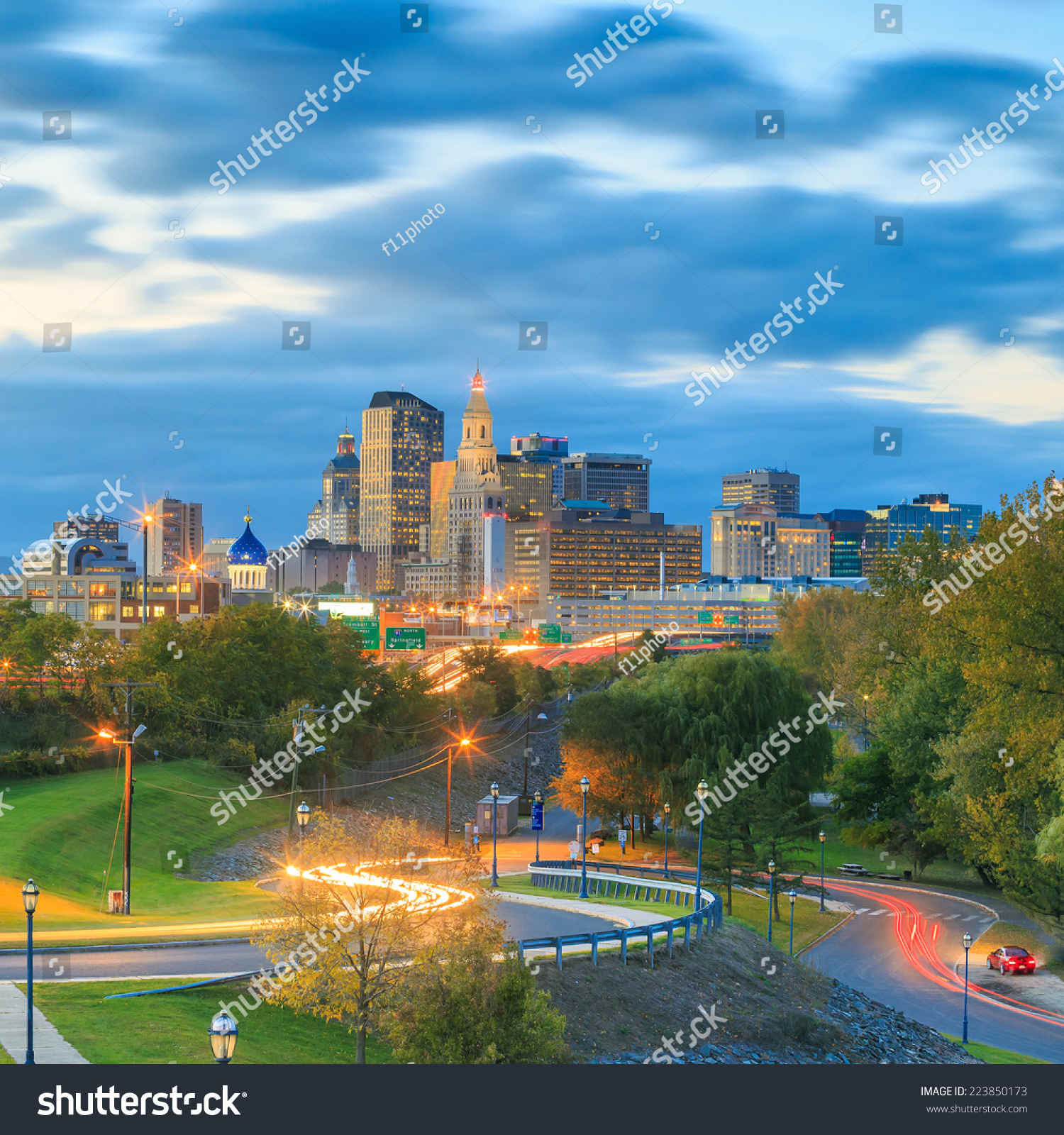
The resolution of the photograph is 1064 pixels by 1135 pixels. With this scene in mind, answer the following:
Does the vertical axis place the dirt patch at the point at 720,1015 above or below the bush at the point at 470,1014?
below

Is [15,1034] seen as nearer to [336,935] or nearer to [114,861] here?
[336,935]

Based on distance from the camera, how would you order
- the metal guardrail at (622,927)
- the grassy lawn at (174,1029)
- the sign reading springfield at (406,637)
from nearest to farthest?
the grassy lawn at (174,1029), the metal guardrail at (622,927), the sign reading springfield at (406,637)

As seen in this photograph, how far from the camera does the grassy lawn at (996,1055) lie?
35.6 m

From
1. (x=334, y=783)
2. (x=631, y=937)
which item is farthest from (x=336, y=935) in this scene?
(x=334, y=783)

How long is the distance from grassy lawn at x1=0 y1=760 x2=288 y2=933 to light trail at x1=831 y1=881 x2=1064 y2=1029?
2455cm

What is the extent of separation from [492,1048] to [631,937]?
41.5ft

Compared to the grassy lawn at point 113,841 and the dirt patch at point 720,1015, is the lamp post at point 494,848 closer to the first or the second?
the grassy lawn at point 113,841

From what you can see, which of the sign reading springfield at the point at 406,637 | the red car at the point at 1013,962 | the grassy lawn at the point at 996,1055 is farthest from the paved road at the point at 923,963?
the sign reading springfield at the point at 406,637

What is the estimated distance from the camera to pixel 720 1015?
109ft

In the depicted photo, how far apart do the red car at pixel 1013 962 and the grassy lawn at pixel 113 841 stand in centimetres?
2703

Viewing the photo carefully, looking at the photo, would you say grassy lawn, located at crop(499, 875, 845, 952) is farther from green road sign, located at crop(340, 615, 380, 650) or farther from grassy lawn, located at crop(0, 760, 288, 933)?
green road sign, located at crop(340, 615, 380, 650)

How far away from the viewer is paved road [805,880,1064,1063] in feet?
130

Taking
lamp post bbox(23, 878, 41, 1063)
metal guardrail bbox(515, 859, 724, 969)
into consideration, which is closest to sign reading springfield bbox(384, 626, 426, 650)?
metal guardrail bbox(515, 859, 724, 969)

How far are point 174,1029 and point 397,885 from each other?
4899 mm
